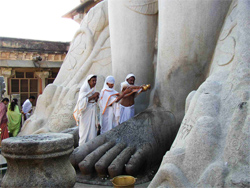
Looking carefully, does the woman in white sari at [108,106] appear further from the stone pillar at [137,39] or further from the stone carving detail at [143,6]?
the stone carving detail at [143,6]

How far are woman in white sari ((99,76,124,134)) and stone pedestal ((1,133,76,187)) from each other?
2.16 metres

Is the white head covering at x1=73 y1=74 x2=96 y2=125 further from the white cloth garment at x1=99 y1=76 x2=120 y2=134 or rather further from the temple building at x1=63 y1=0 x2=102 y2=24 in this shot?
the temple building at x1=63 y1=0 x2=102 y2=24

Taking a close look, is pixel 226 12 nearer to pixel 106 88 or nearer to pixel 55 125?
pixel 106 88

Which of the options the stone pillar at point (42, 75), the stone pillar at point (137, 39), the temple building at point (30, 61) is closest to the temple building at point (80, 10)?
the temple building at point (30, 61)

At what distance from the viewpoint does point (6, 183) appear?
2412mm

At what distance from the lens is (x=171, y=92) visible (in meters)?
3.75

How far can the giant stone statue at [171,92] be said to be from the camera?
226 cm

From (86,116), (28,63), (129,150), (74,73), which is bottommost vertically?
(129,150)

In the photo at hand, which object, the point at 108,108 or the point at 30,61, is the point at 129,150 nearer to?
the point at 108,108

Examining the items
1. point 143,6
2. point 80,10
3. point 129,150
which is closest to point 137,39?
point 143,6

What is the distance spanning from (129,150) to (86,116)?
1.17 metres

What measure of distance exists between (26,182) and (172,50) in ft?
6.99

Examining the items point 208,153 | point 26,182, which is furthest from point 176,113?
point 26,182

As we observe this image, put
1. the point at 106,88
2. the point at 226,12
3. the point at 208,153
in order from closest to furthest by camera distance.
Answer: the point at 208,153
the point at 226,12
the point at 106,88
